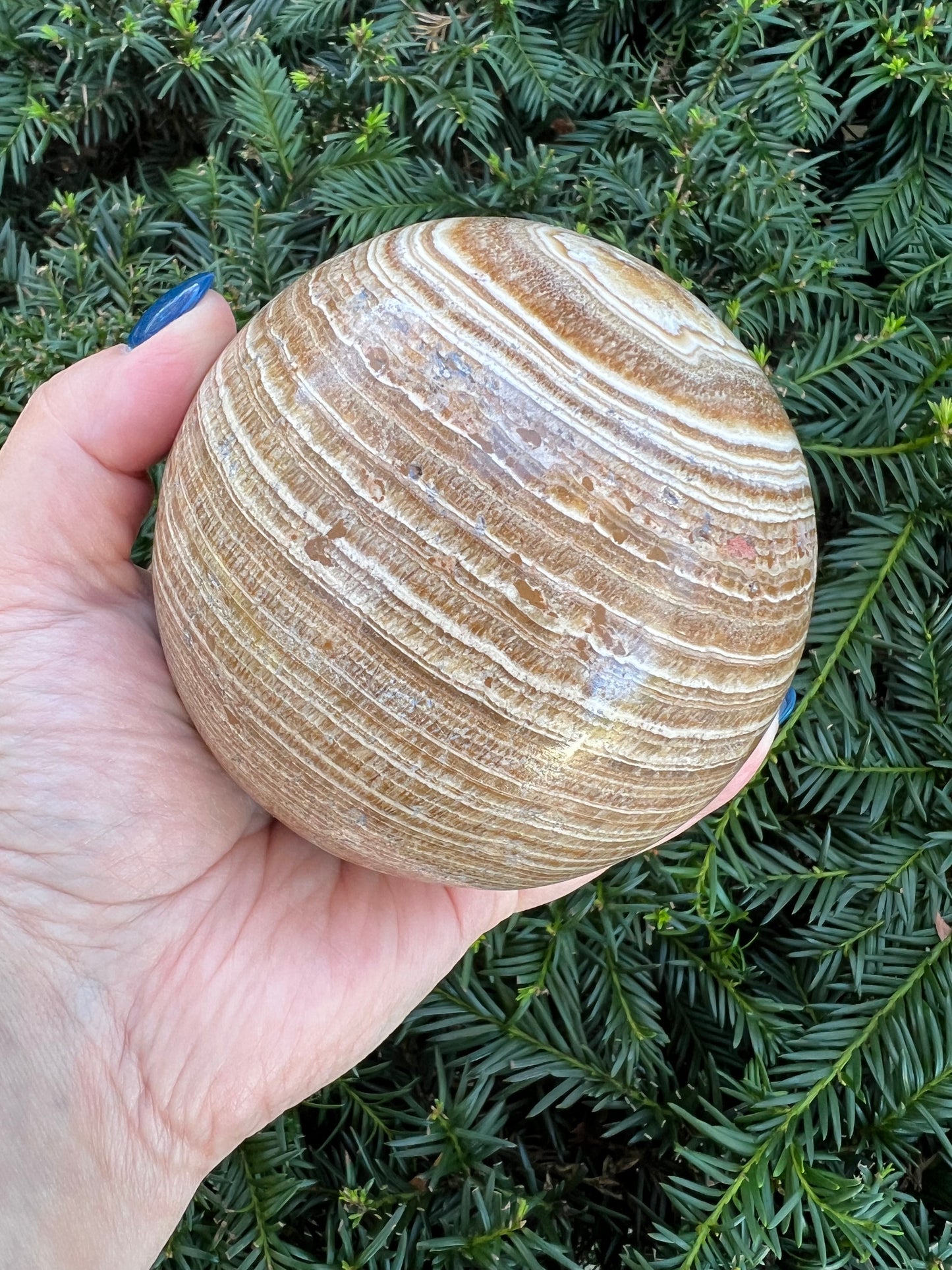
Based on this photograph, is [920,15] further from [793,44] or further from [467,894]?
[467,894]

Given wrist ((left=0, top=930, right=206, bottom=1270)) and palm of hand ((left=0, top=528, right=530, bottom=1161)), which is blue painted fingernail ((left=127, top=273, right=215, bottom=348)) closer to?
palm of hand ((left=0, top=528, right=530, bottom=1161))

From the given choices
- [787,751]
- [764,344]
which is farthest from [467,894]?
[764,344]

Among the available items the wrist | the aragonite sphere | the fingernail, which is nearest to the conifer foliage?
the fingernail

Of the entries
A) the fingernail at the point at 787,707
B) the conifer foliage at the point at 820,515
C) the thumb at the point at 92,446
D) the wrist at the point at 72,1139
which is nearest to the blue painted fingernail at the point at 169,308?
the thumb at the point at 92,446

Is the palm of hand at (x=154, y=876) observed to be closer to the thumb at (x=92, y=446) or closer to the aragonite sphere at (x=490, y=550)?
the thumb at (x=92, y=446)

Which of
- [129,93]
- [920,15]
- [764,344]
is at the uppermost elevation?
[920,15]

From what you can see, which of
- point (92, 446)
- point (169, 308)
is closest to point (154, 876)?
point (92, 446)
